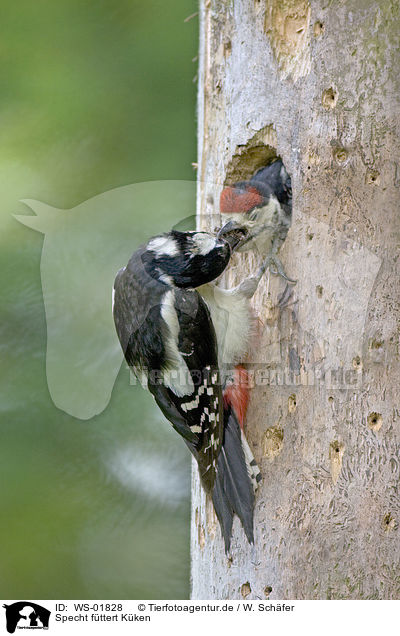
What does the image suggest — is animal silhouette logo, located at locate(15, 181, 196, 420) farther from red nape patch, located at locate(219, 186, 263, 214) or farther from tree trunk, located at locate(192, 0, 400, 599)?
tree trunk, located at locate(192, 0, 400, 599)

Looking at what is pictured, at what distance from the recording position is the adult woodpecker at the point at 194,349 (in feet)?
4.10

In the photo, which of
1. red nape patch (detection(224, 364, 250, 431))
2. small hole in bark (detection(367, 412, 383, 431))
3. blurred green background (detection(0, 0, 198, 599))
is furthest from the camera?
blurred green background (detection(0, 0, 198, 599))

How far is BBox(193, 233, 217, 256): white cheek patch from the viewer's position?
124cm

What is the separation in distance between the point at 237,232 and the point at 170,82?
77 cm

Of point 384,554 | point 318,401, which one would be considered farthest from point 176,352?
point 384,554

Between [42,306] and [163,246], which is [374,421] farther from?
[42,306]

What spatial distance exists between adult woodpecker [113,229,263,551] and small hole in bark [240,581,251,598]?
8 cm

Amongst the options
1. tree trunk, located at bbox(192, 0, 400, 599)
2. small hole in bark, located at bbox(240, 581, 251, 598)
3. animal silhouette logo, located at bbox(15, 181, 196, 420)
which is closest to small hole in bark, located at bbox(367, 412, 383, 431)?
tree trunk, located at bbox(192, 0, 400, 599)

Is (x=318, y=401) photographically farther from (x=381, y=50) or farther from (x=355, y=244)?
(x=381, y=50)

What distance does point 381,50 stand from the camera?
1.14m

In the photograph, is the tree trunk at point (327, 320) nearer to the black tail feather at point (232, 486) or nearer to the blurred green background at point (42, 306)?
the black tail feather at point (232, 486)

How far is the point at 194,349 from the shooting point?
1.26 m
